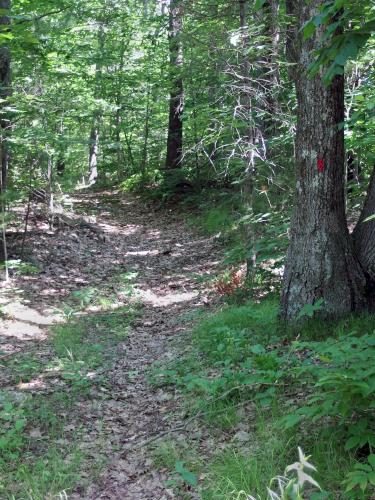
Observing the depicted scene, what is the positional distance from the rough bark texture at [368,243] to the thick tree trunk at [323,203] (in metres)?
0.11

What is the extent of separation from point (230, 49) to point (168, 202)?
9.92 metres

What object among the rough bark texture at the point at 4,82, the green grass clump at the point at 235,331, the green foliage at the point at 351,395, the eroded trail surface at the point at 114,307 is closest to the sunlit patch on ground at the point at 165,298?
the eroded trail surface at the point at 114,307

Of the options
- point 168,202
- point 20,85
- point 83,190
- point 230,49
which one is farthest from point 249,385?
point 83,190

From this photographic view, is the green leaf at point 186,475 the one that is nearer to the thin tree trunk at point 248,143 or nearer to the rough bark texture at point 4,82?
the thin tree trunk at point 248,143

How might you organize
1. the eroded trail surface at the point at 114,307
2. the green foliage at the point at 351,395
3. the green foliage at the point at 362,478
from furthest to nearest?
Result: the eroded trail surface at the point at 114,307, the green foliage at the point at 351,395, the green foliage at the point at 362,478

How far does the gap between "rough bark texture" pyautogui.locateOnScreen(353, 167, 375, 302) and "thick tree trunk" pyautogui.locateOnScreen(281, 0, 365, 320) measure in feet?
0.36

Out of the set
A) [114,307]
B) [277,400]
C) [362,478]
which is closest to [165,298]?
[114,307]

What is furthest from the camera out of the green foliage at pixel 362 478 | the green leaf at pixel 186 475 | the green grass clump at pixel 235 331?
the green grass clump at pixel 235 331

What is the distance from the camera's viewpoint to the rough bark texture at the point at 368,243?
17.6 feet

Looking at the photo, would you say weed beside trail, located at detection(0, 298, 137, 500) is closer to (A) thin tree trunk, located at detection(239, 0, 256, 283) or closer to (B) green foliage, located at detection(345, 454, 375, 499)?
(B) green foliage, located at detection(345, 454, 375, 499)

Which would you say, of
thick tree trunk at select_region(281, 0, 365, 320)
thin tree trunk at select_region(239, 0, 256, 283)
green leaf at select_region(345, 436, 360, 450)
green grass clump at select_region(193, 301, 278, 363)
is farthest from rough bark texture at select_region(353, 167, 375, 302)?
green leaf at select_region(345, 436, 360, 450)

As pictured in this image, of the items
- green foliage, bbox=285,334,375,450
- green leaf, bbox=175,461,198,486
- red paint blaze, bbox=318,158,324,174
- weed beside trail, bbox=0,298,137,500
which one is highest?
red paint blaze, bbox=318,158,324,174

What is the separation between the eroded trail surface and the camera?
4055mm

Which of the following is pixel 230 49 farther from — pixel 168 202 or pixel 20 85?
pixel 168 202
